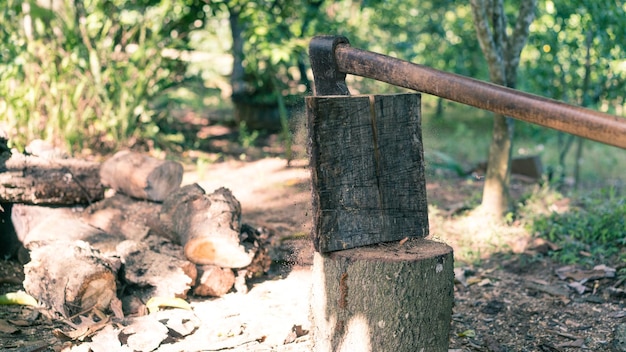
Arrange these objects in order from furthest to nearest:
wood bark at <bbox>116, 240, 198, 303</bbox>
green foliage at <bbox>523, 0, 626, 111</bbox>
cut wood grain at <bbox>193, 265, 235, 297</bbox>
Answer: green foliage at <bbox>523, 0, 626, 111</bbox>
cut wood grain at <bbox>193, 265, 235, 297</bbox>
wood bark at <bbox>116, 240, 198, 303</bbox>

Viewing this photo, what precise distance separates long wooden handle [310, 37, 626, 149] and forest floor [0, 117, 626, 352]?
572 millimetres

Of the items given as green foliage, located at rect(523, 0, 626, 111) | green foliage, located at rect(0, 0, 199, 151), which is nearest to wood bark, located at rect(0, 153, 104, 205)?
green foliage, located at rect(0, 0, 199, 151)

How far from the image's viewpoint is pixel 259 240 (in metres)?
4.10

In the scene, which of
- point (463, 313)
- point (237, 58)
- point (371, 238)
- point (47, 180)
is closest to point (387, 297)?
point (371, 238)

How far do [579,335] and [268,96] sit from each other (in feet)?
19.1

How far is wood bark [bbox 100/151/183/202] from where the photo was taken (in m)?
4.27

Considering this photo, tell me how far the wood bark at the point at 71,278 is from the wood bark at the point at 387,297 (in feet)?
4.55

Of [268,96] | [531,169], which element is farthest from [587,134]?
[268,96]

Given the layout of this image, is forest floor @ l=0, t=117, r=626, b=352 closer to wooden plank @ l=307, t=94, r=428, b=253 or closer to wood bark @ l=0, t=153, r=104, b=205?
wooden plank @ l=307, t=94, r=428, b=253

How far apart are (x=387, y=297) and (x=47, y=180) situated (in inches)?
105

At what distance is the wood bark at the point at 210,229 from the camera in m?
3.73

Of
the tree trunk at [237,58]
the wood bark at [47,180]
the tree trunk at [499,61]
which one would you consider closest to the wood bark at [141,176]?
the wood bark at [47,180]

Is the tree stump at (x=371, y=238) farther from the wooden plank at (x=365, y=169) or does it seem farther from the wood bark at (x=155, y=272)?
the wood bark at (x=155, y=272)

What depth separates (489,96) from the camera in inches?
80.5
